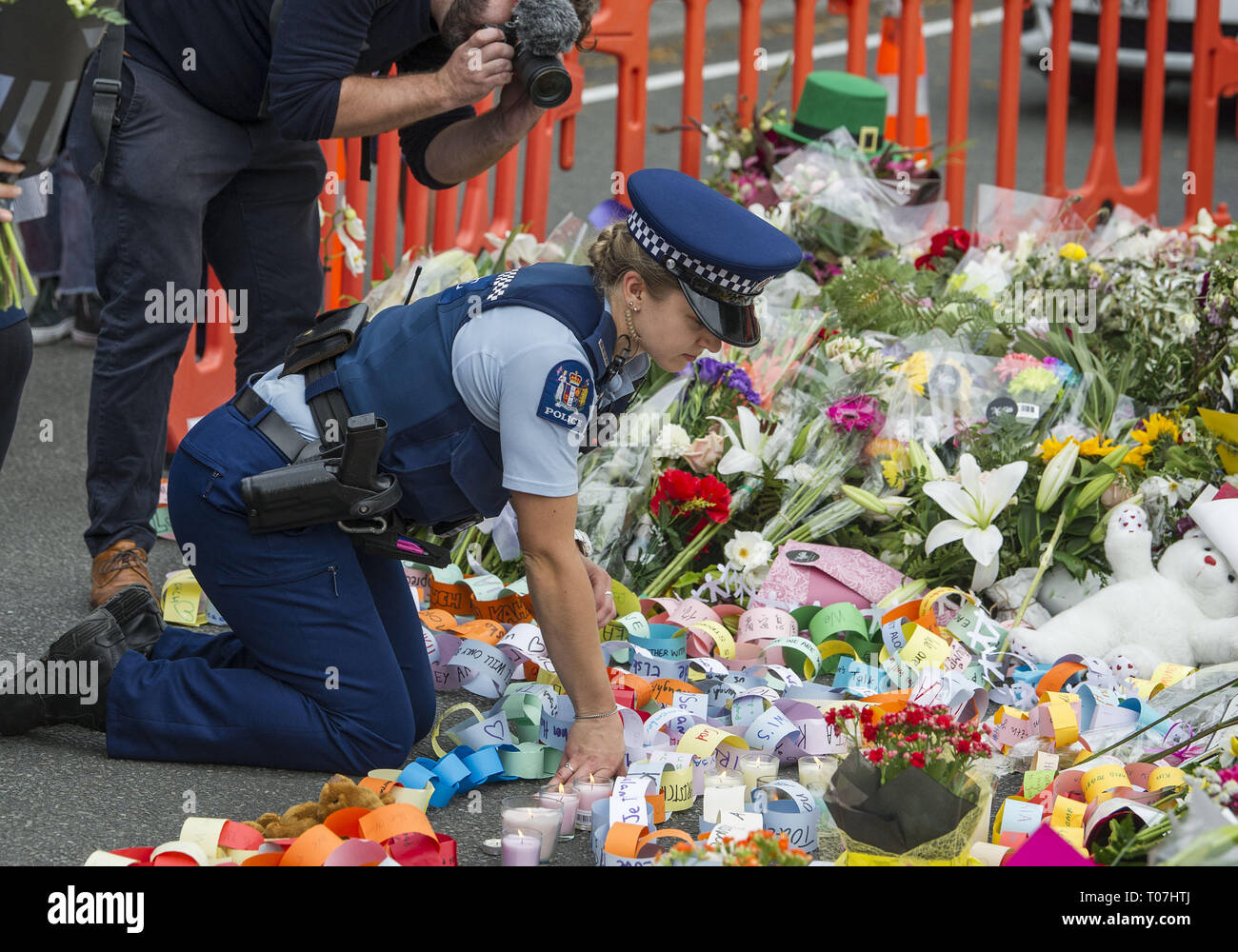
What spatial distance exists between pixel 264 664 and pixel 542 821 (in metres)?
0.68

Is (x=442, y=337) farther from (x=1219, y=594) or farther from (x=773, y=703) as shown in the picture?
(x=1219, y=594)

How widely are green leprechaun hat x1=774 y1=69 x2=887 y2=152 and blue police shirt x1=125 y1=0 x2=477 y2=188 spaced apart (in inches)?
87.6

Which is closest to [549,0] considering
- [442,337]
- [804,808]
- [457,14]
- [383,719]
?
[457,14]

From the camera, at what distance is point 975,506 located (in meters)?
3.56

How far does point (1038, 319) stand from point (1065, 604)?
1.02 metres

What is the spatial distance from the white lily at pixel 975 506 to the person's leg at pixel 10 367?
205cm

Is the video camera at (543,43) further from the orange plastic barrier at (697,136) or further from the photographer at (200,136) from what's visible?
the orange plastic barrier at (697,136)

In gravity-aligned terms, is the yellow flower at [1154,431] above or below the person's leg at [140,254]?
below

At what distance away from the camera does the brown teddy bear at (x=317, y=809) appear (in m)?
2.50

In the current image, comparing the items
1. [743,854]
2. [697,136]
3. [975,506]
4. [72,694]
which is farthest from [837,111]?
[743,854]

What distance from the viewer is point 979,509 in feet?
11.6

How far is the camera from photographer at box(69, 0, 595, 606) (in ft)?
10.5

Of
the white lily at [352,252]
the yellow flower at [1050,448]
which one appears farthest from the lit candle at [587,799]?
the white lily at [352,252]

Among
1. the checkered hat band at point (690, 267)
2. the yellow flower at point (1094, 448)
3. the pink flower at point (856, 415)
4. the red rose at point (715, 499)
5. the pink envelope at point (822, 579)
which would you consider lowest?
the pink envelope at point (822, 579)
